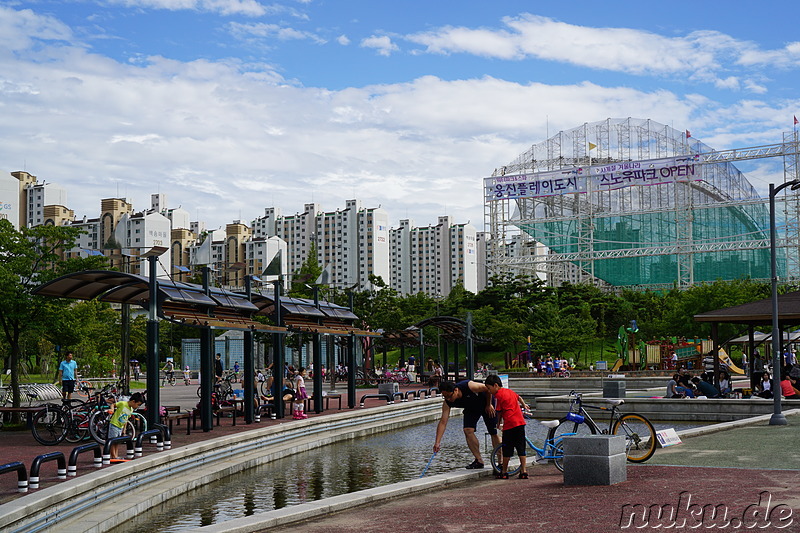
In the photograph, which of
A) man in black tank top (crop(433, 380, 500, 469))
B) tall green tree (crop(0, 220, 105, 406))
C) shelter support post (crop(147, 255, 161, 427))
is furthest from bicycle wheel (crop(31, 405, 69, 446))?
man in black tank top (crop(433, 380, 500, 469))

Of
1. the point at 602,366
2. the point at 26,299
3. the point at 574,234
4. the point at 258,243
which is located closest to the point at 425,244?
the point at 258,243

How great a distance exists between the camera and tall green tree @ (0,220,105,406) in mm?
20703

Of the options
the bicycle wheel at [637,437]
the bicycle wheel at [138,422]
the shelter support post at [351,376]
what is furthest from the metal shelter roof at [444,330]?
the bicycle wheel at [637,437]

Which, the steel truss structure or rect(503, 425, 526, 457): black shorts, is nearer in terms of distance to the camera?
rect(503, 425, 526, 457): black shorts

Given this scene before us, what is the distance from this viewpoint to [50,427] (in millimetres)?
17609

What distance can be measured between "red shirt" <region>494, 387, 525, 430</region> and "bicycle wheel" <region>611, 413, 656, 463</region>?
1.94m

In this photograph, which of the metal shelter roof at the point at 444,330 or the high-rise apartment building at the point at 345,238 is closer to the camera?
the metal shelter roof at the point at 444,330

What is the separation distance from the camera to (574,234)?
95750 millimetres

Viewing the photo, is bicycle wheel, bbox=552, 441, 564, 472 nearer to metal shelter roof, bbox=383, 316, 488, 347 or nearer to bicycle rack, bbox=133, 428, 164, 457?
bicycle rack, bbox=133, 428, 164, 457

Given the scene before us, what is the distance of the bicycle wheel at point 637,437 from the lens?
13.3 meters

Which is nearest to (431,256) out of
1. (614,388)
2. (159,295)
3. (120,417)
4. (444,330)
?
(444,330)

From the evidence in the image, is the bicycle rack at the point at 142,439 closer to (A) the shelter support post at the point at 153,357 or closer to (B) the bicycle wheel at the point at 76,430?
(A) the shelter support post at the point at 153,357
